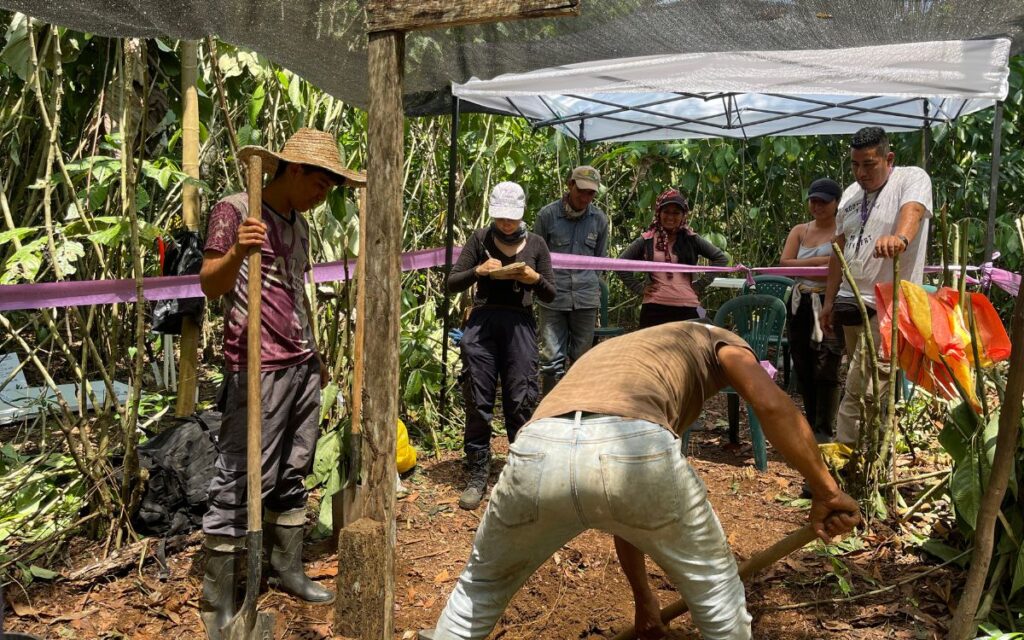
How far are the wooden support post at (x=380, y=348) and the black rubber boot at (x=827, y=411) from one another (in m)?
3.25

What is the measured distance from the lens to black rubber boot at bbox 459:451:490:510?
14.6 ft

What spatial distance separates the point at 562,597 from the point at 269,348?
1.59 metres

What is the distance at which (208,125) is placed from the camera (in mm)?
6074

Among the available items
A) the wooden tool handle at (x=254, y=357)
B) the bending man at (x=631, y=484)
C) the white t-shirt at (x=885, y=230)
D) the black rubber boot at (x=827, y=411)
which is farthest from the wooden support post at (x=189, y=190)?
the black rubber boot at (x=827, y=411)

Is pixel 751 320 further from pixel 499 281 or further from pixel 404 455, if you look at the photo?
pixel 404 455

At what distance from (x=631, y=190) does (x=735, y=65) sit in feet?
18.8

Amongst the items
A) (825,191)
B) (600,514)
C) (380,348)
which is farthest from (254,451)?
(825,191)

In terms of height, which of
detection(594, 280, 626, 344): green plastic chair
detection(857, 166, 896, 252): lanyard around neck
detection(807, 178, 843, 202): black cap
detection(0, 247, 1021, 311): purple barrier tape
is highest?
detection(807, 178, 843, 202): black cap

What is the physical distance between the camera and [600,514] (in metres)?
2.00

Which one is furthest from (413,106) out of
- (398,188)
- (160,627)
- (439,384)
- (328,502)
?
(160,627)

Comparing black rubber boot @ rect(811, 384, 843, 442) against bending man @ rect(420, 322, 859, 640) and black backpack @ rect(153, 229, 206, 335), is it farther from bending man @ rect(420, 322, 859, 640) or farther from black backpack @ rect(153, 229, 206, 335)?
black backpack @ rect(153, 229, 206, 335)

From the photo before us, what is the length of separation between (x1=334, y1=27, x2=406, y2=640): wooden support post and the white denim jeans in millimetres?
423

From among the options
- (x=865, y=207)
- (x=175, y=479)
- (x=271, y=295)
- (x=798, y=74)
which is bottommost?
(x=175, y=479)

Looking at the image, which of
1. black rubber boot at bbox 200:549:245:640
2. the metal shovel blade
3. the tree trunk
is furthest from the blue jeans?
the tree trunk
